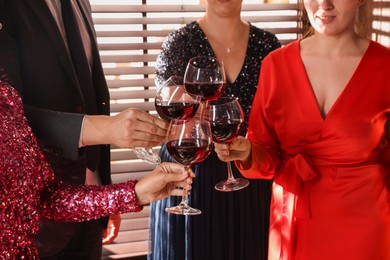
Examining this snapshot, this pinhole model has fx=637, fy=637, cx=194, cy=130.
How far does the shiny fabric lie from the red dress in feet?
1.80

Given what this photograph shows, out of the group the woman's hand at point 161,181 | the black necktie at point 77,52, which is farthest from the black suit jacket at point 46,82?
the woman's hand at point 161,181

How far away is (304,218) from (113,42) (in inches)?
71.3

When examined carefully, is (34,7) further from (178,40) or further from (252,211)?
(252,211)

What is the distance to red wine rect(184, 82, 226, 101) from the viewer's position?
1888mm

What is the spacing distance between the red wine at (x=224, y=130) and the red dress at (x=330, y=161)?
16 centimetres

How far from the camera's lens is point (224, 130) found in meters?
1.81

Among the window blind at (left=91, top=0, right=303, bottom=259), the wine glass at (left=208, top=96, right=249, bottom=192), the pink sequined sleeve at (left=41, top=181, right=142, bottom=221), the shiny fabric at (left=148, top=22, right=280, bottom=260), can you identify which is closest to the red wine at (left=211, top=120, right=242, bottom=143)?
the wine glass at (left=208, top=96, right=249, bottom=192)

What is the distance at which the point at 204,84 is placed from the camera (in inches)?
74.6

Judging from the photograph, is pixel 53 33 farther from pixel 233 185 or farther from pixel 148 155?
pixel 233 185

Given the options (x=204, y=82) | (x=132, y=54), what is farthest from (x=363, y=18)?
(x=132, y=54)

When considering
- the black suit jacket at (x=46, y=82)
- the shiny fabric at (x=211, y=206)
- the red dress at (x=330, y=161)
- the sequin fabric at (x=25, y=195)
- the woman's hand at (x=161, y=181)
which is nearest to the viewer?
the sequin fabric at (x=25, y=195)

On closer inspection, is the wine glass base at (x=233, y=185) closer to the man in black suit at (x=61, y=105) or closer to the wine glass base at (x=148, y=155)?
the wine glass base at (x=148, y=155)

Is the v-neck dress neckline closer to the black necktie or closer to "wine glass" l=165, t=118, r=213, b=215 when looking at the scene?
"wine glass" l=165, t=118, r=213, b=215

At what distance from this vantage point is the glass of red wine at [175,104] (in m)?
1.70
